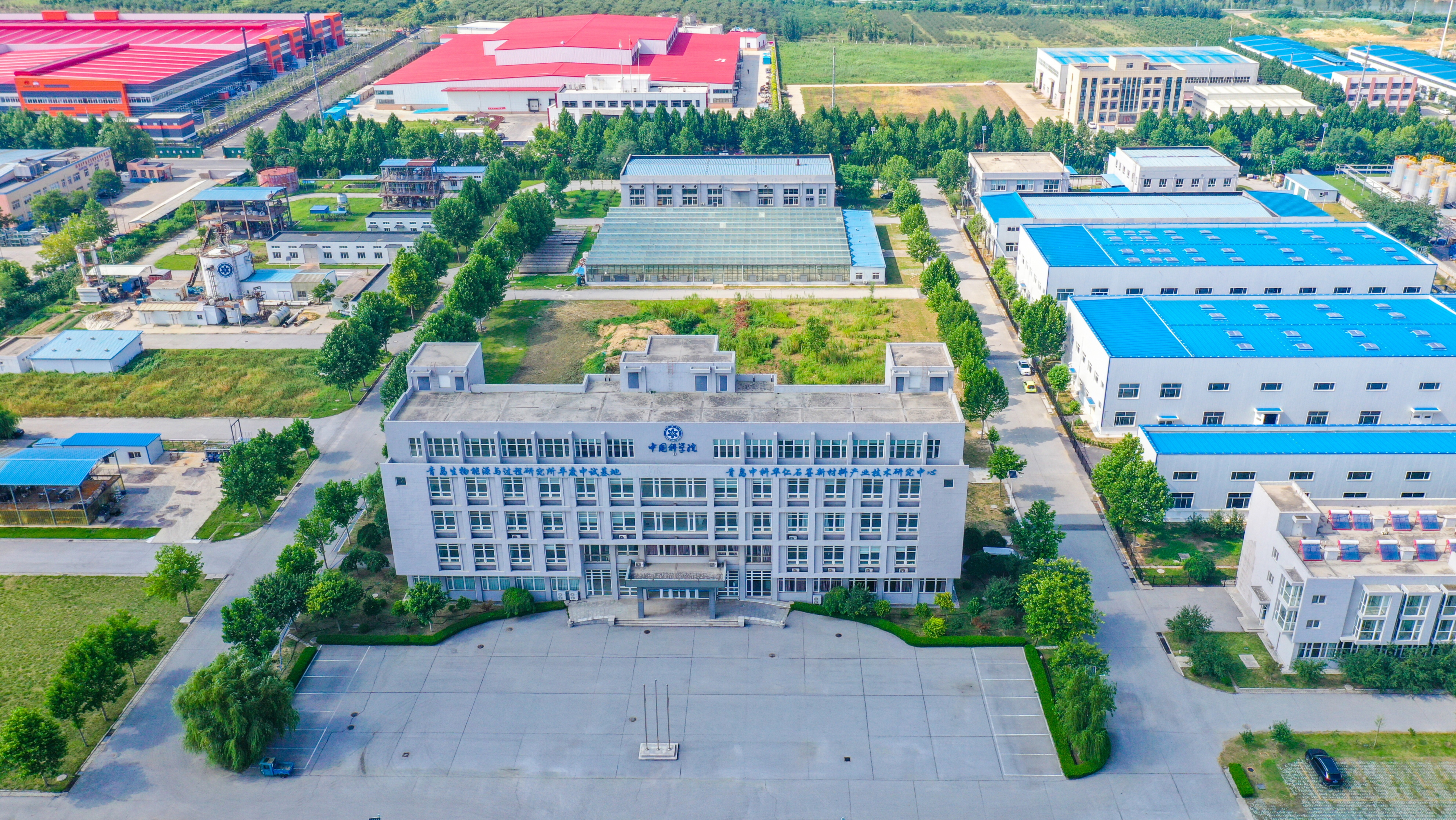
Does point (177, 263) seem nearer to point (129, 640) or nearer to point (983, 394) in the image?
point (129, 640)

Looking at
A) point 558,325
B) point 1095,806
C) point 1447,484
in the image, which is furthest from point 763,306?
point 1095,806

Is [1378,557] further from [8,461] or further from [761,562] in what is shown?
[8,461]

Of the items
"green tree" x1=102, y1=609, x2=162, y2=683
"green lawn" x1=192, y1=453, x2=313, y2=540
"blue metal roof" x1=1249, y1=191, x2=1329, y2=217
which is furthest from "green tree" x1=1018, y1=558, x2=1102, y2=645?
"blue metal roof" x1=1249, y1=191, x2=1329, y2=217

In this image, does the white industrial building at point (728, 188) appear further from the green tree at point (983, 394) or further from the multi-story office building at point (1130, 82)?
the multi-story office building at point (1130, 82)

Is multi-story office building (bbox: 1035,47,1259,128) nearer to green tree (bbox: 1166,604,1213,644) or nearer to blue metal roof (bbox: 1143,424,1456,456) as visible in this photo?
blue metal roof (bbox: 1143,424,1456,456)

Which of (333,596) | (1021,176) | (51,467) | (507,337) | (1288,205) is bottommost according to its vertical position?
(507,337)

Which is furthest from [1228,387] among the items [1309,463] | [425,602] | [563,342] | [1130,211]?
[425,602]
